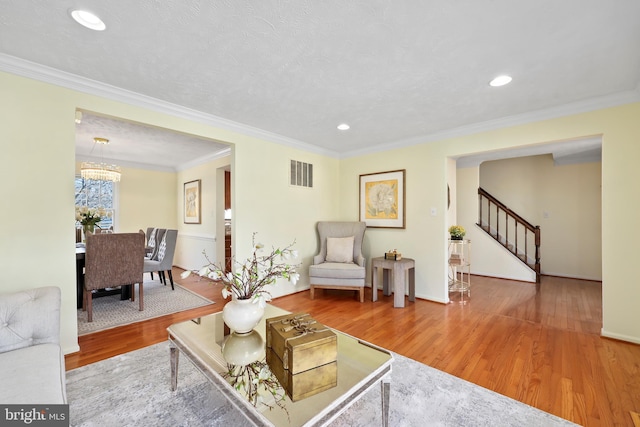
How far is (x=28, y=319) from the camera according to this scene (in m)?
1.58

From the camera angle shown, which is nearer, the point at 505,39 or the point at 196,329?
the point at 505,39

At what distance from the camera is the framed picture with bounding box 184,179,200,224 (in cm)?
562

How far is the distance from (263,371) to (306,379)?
9.2 inches

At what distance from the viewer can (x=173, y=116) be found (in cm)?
284

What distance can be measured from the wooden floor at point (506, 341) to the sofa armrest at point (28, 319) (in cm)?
72

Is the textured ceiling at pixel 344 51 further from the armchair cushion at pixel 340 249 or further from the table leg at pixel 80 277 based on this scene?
the table leg at pixel 80 277

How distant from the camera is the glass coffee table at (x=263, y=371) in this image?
1101 mm

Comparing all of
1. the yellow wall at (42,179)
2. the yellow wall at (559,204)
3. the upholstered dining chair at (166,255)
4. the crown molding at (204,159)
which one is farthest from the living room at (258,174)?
the yellow wall at (559,204)

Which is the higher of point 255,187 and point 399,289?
point 255,187

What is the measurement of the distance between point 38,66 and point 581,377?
185 inches

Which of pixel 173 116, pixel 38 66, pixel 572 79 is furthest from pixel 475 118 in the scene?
pixel 38 66

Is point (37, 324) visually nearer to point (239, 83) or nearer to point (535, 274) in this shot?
point (239, 83)

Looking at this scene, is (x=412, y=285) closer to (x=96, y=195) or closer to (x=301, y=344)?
(x=301, y=344)

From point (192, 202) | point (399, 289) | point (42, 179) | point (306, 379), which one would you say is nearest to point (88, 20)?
point (42, 179)
